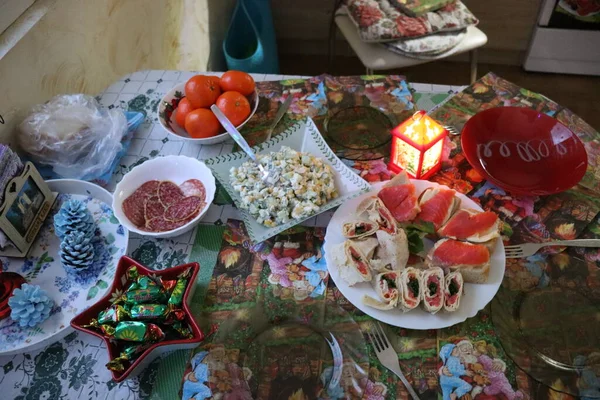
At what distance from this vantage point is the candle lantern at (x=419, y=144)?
1062mm

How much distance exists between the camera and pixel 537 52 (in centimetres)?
271

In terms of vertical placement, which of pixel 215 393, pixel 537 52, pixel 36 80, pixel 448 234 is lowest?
pixel 537 52

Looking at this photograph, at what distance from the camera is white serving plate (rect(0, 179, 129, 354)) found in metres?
0.91

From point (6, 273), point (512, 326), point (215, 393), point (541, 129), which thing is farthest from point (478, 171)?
point (6, 273)

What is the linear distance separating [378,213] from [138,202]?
603 mm

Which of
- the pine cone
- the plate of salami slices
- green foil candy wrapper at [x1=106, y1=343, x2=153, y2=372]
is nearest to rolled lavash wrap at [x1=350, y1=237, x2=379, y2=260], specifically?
the plate of salami slices

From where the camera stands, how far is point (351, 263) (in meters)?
0.92

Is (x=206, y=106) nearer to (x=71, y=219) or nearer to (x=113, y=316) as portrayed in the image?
(x=71, y=219)

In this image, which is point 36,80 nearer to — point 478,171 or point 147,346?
point 147,346

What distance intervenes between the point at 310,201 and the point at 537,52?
2.39 meters

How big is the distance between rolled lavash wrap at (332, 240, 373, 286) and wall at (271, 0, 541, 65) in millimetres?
2285

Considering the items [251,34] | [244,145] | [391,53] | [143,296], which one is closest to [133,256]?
[143,296]

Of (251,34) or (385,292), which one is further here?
(251,34)

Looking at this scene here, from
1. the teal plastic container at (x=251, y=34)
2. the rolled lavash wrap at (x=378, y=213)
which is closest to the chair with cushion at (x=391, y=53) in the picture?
the teal plastic container at (x=251, y=34)
